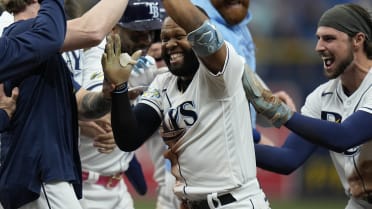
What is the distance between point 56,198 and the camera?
4398 mm

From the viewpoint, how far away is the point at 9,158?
445 centimetres

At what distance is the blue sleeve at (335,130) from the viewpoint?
4883mm

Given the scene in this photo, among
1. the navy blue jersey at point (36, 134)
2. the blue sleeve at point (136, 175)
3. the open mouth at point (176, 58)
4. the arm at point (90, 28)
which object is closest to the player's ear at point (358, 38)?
the open mouth at point (176, 58)

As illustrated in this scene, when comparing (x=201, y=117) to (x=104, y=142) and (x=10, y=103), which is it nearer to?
(x=10, y=103)

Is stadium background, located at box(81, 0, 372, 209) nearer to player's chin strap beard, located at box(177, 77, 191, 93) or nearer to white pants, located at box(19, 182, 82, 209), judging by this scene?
player's chin strap beard, located at box(177, 77, 191, 93)

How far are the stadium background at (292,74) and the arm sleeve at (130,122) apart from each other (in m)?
6.85

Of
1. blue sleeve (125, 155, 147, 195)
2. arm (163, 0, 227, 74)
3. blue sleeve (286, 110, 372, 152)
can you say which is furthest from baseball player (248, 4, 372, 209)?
blue sleeve (125, 155, 147, 195)

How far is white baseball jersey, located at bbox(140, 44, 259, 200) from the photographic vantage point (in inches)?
182

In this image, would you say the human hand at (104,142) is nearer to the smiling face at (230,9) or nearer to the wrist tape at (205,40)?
the smiling face at (230,9)

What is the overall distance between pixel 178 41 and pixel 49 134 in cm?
88

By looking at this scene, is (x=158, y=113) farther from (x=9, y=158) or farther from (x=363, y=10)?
(x=363, y=10)

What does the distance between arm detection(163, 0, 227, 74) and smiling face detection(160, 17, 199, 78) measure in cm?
34

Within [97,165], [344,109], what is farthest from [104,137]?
[344,109]

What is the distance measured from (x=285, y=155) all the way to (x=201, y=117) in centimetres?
90
